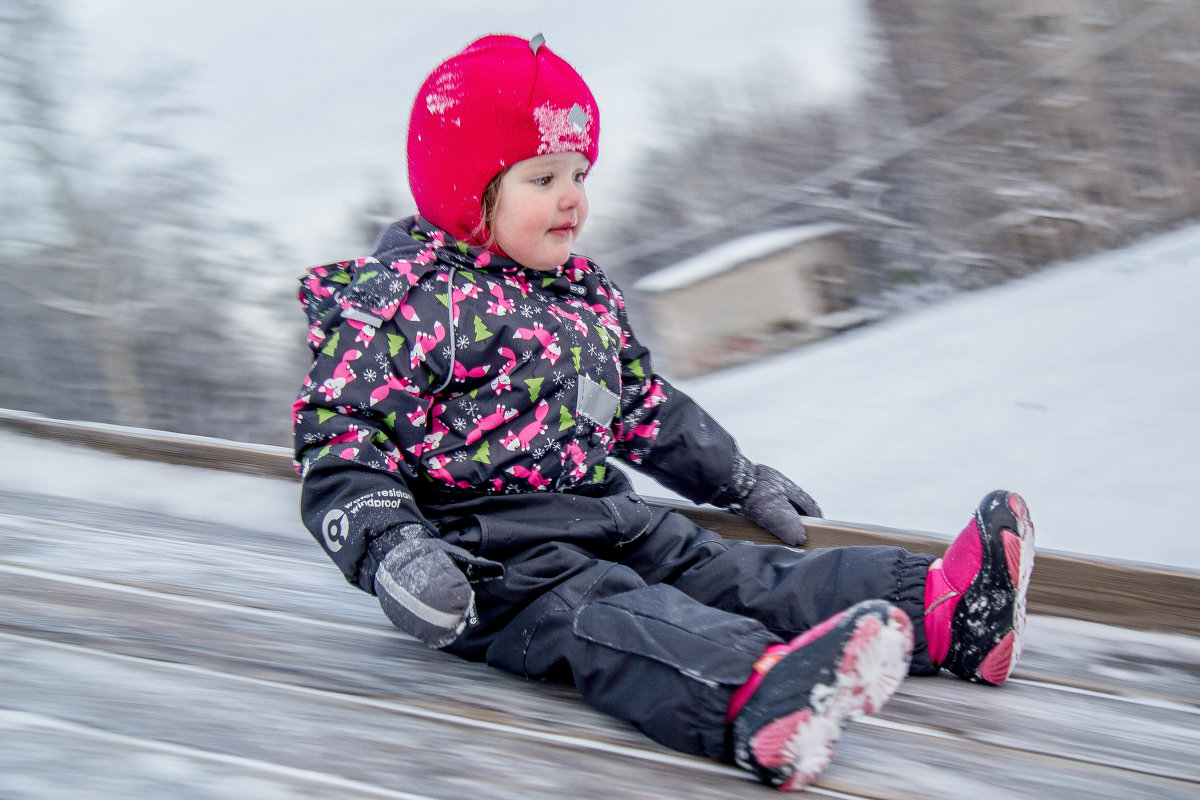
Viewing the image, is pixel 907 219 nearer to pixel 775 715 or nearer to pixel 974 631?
pixel 974 631

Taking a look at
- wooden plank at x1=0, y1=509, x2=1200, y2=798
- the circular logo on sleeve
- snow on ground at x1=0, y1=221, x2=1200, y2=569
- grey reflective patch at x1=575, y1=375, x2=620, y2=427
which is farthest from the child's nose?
snow on ground at x1=0, y1=221, x2=1200, y2=569

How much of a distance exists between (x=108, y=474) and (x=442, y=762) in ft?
4.92

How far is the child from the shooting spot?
1.22 meters

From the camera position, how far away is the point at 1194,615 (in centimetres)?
163

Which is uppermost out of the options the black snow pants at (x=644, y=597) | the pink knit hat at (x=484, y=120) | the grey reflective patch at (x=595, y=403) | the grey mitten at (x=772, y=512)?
the pink knit hat at (x=484, y=120)

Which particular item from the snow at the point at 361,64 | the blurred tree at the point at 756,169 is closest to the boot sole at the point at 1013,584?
the blurred tree at the point at 756,169

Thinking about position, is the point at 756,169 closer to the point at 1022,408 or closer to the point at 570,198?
the point at 1022,408

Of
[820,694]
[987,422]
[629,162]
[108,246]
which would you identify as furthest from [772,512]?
[108,246]

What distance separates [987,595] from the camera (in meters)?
1.36

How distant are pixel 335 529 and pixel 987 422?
2.57 metres

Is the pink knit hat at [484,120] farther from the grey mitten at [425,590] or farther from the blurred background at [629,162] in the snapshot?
the blurred background at [629,162]

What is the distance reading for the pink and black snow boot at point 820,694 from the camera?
1036 mm

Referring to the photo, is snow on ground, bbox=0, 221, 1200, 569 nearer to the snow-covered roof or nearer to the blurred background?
the blurred background

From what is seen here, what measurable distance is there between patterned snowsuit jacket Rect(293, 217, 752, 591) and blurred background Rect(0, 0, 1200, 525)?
296 centimetres
